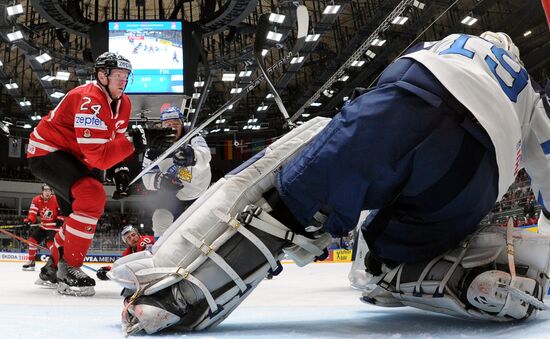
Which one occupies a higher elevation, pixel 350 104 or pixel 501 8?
pixel 501 8

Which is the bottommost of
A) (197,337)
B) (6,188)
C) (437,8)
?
(6,188)

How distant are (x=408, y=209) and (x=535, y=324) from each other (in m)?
0.31

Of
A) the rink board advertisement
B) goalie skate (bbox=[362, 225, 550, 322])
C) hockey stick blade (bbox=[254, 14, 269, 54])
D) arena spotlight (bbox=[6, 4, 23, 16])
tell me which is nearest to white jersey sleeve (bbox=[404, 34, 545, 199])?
goalie skate (bbox=[362, 225, 550, 322])

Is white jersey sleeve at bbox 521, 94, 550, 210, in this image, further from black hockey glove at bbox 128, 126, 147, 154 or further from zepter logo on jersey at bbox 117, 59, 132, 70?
zepter logo on jersey at bbox 117, 59, 132, 70

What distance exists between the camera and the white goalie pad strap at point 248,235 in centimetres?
104

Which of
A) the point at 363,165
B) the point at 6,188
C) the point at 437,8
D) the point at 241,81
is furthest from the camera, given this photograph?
the point at 6,188

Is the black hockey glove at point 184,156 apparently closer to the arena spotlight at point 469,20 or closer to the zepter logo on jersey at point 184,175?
the zepter logo on jersey at point 184,175

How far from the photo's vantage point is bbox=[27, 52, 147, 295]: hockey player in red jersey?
2.37 m

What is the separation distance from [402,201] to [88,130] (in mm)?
1613

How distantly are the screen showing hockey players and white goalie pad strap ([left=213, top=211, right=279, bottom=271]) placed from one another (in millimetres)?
6595

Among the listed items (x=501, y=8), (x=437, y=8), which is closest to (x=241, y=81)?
(x=437, y=8)

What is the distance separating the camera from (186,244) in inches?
41.7

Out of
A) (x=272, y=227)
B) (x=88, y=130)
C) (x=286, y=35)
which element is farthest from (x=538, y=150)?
(x=286, y=35)

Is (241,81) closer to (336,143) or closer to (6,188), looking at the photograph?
(6,188)
